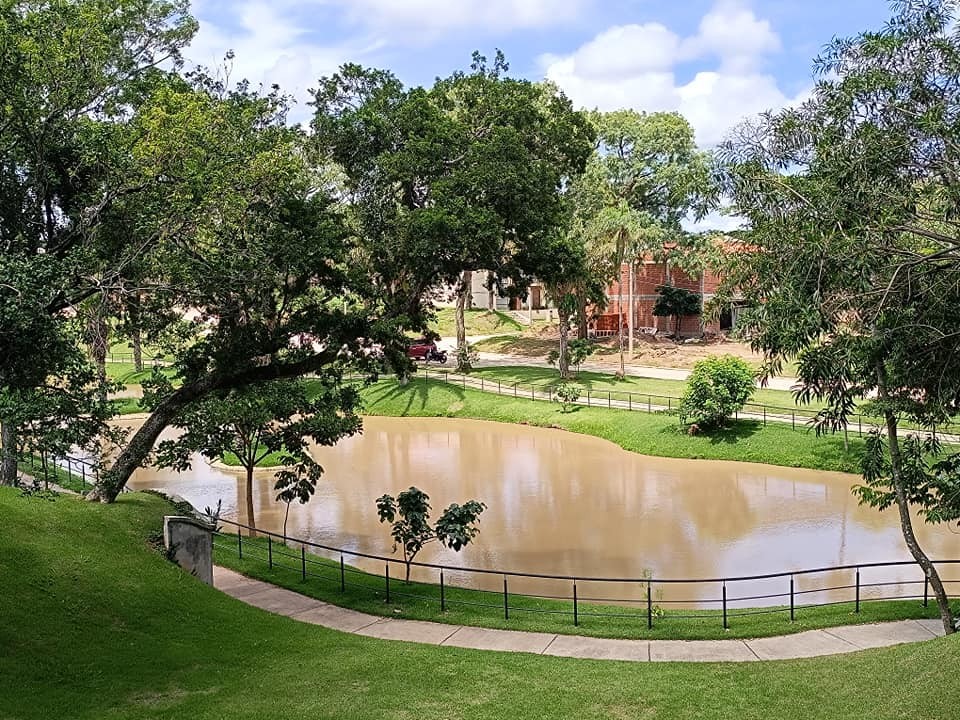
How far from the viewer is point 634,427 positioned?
3553 centimetres

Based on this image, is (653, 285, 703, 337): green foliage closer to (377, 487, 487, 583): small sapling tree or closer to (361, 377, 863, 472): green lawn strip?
(361, 377, 863, 472): green lawn strip

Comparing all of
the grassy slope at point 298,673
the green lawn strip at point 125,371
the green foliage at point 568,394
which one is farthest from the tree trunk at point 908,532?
the green lawn strip at point 125,371

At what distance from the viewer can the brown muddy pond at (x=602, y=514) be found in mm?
20094

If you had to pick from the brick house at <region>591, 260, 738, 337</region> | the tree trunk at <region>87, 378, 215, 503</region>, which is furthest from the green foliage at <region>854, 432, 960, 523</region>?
the brick house at <region>591, 260, 738, 337</region>

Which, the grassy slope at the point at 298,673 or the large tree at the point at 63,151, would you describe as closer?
the grassy slope at the point at 298,673

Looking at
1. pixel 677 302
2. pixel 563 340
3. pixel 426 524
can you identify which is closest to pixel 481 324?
pixel 677 302

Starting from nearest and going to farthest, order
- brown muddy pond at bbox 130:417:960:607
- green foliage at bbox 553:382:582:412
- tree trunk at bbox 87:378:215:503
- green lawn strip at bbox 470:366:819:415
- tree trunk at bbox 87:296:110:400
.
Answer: tree trunk at bbox 87:296:110:400, tree trunk at bbox 87:378:215:503, brown muddy pond at bbox 130:417:960:607, green lawn strip at bbox 470:366:819:415, green foliage at bbox 553:382:582:412

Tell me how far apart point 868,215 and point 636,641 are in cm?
729

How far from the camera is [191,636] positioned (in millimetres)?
13141

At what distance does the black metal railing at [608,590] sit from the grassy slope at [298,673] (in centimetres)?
277

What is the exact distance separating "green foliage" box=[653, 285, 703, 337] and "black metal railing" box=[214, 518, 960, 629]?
4065 cm

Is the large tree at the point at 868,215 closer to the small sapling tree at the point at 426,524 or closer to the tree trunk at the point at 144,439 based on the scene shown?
the small sapling tree at the point at 426,524

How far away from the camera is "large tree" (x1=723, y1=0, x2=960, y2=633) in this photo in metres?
10.7

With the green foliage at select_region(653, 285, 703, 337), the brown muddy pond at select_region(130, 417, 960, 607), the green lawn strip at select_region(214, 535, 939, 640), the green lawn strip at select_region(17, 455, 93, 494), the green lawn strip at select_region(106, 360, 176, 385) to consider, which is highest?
the green foliage at select_region(653, 285, 703, 337)
